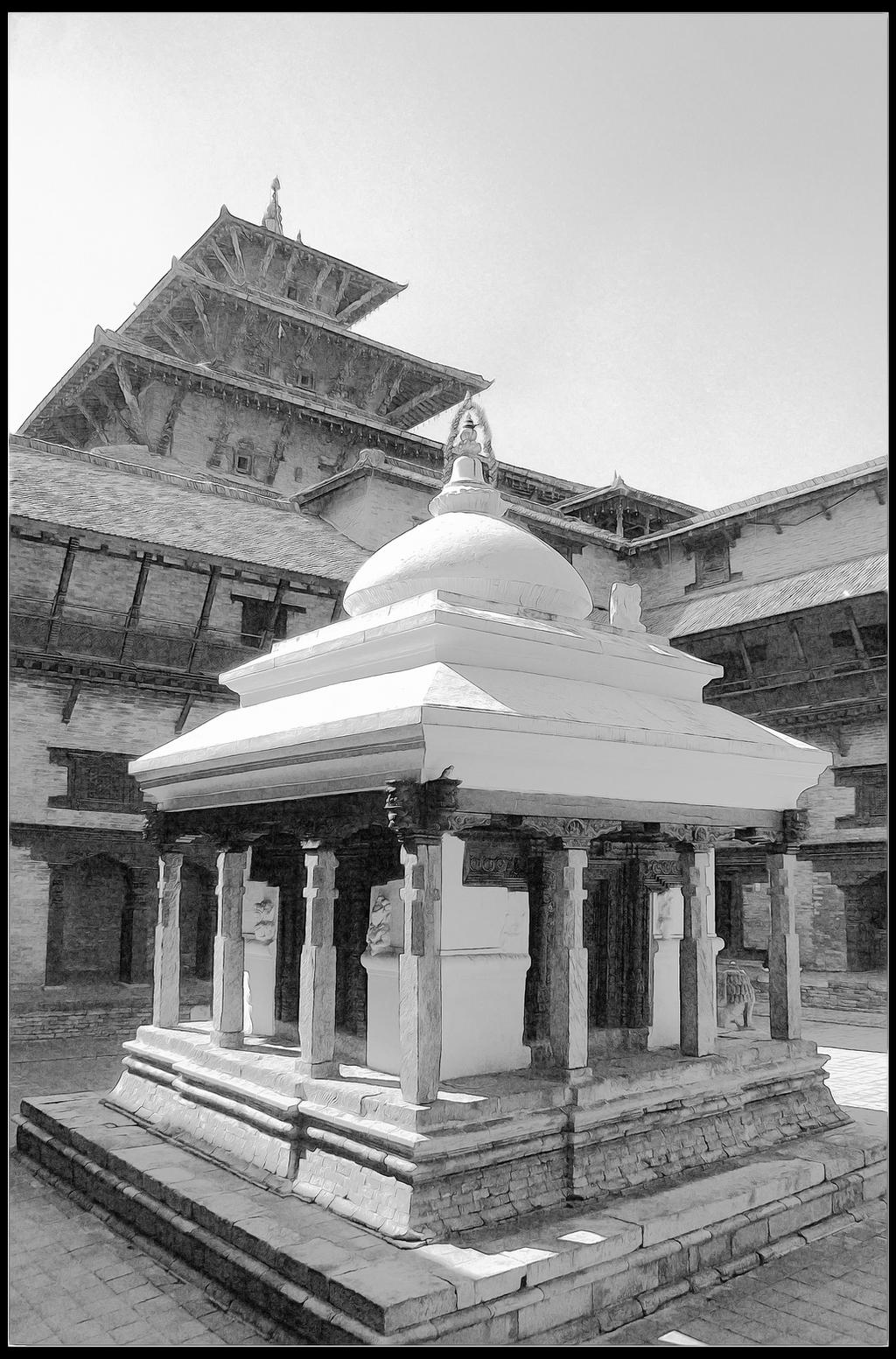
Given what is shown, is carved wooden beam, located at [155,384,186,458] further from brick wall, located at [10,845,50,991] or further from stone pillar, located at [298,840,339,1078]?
stone pillar, located at [298,840,339,1078]

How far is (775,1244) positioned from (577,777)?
113 inches

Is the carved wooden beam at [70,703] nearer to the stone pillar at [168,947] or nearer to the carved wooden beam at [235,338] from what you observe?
the stone pillar at [168,947]

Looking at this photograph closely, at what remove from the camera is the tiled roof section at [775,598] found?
16.4 metres

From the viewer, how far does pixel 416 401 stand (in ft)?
87.6

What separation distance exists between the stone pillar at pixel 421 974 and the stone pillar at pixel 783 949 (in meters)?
3.28

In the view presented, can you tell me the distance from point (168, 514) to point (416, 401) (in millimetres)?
12971

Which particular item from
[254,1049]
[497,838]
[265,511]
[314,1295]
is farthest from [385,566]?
[265,511]

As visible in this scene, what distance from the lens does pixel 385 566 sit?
7.68 meters

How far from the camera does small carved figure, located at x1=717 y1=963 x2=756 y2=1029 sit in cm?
886

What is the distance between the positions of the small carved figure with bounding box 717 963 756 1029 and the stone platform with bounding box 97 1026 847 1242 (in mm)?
1018

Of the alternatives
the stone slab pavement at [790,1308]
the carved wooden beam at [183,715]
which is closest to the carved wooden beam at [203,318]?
the carved wooden beam at [183,715]

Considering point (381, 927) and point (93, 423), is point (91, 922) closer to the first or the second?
point (381, 927)

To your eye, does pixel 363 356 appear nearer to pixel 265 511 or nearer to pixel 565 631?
pixel 265 511

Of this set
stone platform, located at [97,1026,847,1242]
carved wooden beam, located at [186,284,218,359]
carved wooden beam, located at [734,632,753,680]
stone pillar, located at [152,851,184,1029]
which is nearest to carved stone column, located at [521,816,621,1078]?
stone platform, located at [97,1026,847,1242]
